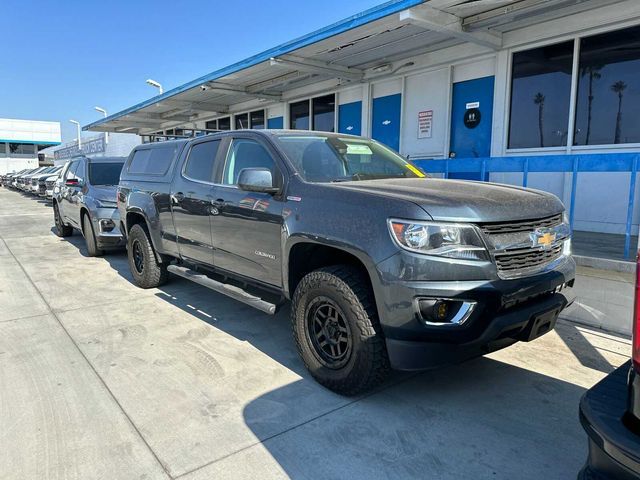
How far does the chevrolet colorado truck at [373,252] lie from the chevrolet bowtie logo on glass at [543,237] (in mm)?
13

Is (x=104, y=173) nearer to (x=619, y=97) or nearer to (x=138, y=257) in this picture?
(x=138, y=257)

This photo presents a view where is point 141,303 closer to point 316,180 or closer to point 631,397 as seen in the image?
point 316,180

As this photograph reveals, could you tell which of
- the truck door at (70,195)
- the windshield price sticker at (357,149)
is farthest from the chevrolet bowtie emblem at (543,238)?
the truck door at (70,195)

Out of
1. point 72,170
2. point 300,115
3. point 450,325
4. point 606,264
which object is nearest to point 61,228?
point 72,170

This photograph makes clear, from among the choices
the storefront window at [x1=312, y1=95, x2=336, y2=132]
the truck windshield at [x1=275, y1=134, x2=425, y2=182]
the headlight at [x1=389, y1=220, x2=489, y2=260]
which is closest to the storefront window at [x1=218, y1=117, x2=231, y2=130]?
the storefront window at [x1=312, y1=95, x2=336, y2=132]

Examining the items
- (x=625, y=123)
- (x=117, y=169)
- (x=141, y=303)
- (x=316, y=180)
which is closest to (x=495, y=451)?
(x=316, y=180)

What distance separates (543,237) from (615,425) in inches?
72.0

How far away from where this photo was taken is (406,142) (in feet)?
31.8

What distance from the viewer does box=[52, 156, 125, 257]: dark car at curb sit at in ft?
26.7

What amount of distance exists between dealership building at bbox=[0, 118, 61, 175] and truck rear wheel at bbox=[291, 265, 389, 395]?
64.0 metres

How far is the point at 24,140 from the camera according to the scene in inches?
2451

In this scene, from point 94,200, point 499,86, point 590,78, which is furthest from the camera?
point 94,200

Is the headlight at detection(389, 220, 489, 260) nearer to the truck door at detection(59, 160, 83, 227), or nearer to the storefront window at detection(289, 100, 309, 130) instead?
the truck door at detection(59, 160, 83, 227)

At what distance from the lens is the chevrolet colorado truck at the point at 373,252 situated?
2.78 metres
